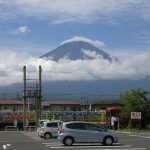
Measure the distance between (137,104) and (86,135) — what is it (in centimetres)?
4361

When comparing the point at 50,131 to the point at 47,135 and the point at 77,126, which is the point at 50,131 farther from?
the point at 77,126

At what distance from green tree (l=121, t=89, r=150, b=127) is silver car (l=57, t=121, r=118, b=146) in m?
42.6

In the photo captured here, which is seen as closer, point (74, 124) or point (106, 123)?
point (74, 124)

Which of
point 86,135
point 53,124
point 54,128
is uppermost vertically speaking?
point 53,124

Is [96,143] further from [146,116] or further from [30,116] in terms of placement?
[30,116]

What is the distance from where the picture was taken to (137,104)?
7362 cm

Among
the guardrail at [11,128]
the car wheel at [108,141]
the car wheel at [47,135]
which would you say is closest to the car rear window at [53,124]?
the car wheel at [47,135]

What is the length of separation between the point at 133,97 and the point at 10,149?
47729 millimetres

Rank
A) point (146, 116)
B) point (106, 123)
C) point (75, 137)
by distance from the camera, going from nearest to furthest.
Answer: point (75, 137), point (146, 116), point (106, 123)

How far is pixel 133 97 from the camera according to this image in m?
74.1

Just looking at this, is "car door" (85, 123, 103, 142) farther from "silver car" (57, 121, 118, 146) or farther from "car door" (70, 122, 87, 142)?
"car door" (70, 122, 87, 142)

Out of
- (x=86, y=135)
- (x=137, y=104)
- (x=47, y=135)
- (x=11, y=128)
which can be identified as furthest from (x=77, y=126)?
(x=11, y=128)

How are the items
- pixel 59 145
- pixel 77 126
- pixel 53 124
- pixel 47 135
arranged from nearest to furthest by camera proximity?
pixel 77 126
pixel 59 145
pixel 47 135
pixel 53 124

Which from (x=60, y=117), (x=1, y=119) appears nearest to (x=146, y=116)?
(x=60, y=117)
